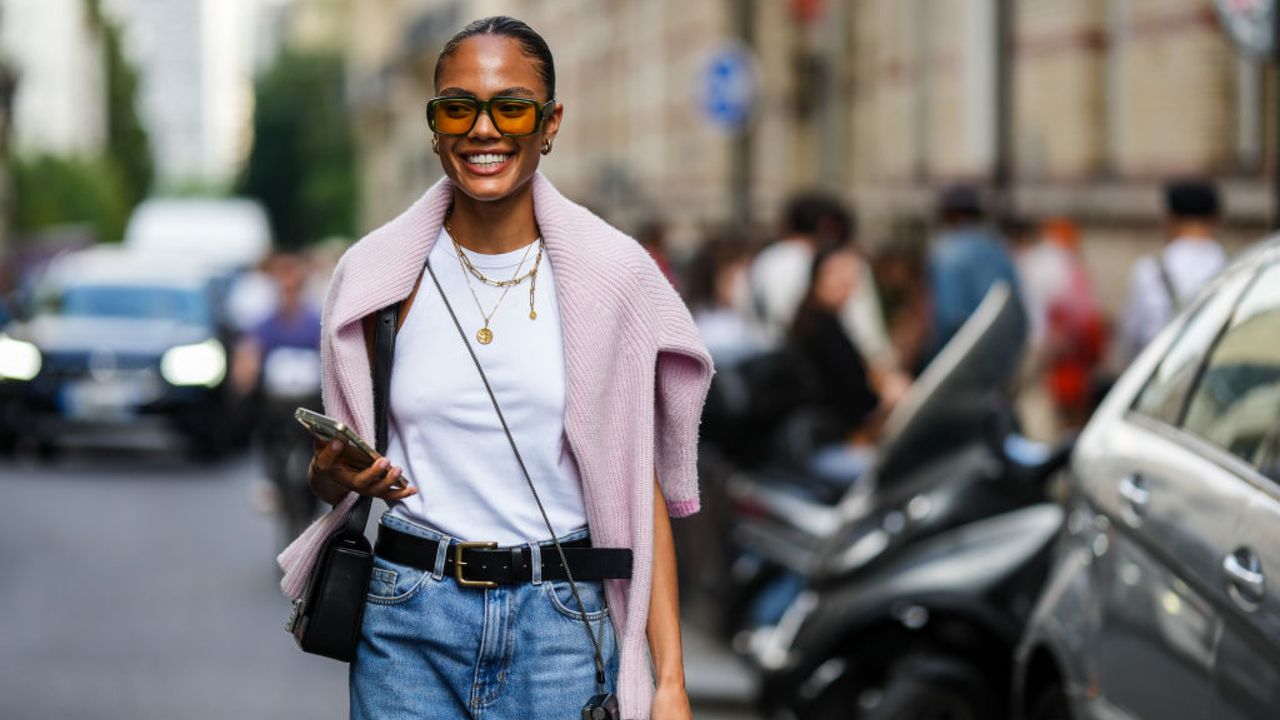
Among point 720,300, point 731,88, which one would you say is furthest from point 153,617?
point 731,88

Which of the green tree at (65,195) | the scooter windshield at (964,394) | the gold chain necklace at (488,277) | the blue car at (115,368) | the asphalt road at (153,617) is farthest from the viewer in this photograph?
the green tree at (65,195)

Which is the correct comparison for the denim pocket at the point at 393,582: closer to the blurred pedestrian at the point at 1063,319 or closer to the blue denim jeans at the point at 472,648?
the blue denim jeans at the point at 472,648

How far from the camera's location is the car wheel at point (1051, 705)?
5.15 metres

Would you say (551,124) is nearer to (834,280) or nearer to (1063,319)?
(834,280)

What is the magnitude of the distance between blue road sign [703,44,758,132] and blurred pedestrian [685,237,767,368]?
3.85 m

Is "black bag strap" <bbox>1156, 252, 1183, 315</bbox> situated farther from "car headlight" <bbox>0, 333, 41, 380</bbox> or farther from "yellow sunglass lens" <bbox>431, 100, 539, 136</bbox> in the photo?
"car headlight" <bbox>0, 333, 41, 380</bbox>

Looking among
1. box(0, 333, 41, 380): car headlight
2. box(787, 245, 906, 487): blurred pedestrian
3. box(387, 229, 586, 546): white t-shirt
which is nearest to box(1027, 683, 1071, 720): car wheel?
box(387, 229, 586, 546): white t-shirt

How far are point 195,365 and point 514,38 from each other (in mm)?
17048

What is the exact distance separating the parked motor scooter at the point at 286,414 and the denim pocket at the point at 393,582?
931cm

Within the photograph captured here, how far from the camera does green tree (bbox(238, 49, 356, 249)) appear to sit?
9581cm

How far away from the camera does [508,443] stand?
3.52 metres

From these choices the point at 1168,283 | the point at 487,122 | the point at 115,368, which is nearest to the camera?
the point at 487,122

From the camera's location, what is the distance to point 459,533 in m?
3.52

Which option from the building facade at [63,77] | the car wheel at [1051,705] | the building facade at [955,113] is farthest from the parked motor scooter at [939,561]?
the building facade at [63,77]
